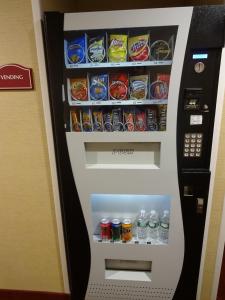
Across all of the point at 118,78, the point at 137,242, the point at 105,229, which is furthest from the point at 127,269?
the point at 118,78

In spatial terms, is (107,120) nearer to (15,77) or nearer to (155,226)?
(15,77)

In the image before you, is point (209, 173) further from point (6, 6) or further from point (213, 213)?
point (6, 6)

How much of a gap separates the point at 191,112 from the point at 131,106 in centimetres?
32

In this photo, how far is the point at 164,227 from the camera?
1.40 metres

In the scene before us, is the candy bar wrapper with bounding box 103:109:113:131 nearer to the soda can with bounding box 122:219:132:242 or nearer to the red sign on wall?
the red sign on wall

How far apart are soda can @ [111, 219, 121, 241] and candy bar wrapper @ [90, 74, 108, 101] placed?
2.48 feet

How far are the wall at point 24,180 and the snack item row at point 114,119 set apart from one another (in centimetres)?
22

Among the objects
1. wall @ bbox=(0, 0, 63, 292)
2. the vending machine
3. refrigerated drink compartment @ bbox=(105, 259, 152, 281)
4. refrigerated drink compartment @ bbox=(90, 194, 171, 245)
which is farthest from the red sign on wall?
refrigerated drink compartment @ bbox=(105, 259, 152, 281)

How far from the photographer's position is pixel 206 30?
40.7 inches

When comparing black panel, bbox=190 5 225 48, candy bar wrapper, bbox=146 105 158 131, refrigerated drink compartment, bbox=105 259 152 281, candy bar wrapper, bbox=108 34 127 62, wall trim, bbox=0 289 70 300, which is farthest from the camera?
Answer: wall trim, bbox=0 289 70 300

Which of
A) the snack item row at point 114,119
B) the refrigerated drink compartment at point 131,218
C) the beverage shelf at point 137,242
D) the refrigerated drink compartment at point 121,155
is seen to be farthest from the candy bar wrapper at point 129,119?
the beverage shelf at point 137,242

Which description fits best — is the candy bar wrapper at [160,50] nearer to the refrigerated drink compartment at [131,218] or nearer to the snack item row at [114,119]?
the snack item row at [114,119]

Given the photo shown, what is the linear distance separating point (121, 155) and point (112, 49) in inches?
22.2

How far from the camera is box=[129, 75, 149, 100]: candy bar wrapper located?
1.18m
